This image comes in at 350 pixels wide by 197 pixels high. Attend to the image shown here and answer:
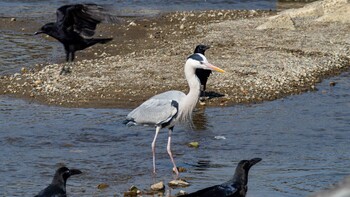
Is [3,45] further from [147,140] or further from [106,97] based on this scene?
[147,140]

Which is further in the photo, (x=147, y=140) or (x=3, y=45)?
(x=3, y=45)

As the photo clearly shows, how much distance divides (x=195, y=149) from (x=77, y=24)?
3590mm

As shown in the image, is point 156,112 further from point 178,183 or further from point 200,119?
point 200,119

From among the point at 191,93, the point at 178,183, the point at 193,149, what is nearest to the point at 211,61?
the point at 193,149

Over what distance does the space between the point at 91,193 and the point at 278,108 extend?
4677 millimetres

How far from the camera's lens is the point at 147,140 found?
34.7ft

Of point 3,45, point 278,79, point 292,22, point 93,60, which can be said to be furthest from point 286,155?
point 3,45

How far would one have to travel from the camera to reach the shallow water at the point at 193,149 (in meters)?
8.59

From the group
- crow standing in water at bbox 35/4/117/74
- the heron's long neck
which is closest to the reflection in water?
crow standing in water at bbox 35/4/117/74

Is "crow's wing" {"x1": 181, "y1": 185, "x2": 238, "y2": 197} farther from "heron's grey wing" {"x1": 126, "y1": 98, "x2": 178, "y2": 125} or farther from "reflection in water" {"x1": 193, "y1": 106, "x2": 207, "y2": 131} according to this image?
"reflection in water" {"x1": 193, "y1": 106, "x2": 207, "y2": 131}

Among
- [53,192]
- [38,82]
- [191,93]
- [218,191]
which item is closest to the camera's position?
[218,191]

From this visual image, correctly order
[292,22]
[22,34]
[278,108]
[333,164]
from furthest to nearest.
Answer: [22,34], [292,22], [278,108], [333,164]

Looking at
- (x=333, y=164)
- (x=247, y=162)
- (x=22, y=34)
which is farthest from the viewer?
(x=22, y=34)

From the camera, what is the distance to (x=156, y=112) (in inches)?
356
